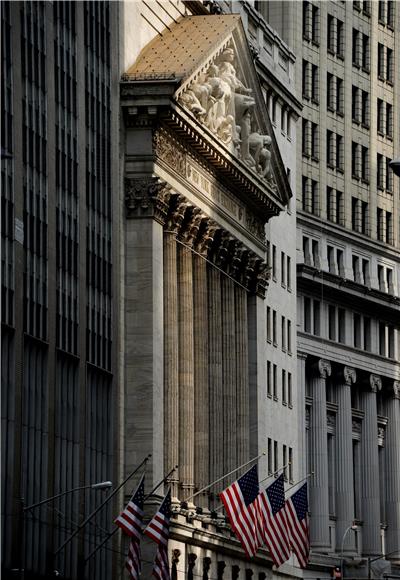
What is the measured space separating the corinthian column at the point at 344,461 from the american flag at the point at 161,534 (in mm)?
72108

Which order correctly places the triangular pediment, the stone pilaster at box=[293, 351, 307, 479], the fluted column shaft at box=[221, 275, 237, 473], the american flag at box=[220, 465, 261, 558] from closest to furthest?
the american flag at box=[220, 465, 261, 558] < the triangular pediment < the fluted column shaft at box=[221, 275, 237, 473] < the stone pilaster at box=[293, 351, 307, 479]

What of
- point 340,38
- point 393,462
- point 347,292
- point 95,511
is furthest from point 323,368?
point 95,511

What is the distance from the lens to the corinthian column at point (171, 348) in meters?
116

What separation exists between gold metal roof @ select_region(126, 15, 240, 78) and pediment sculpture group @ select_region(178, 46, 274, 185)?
127 centimetres

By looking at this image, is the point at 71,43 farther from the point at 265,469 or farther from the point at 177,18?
the point at 265,469

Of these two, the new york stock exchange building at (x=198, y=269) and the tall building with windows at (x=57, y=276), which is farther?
the new york stock exchange building at (x=198, y=269)

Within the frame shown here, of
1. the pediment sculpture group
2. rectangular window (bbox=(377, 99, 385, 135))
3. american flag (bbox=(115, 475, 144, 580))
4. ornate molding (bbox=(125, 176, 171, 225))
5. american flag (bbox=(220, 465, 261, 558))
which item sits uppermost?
rectangular window (bbox=(377, 99, 385, 135))

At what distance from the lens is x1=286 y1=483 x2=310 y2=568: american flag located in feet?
387

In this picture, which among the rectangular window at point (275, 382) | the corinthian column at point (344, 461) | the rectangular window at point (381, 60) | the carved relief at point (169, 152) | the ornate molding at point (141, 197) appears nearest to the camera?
the ornate molding at point (141, 197)

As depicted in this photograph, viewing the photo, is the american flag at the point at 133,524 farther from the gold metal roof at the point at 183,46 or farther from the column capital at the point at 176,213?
the gold metal roof at the point at 183,46

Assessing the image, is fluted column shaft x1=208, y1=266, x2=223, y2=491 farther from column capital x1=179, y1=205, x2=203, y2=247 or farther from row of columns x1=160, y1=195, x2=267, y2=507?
column capital x1=179, y1=205, x2=203, y2=247

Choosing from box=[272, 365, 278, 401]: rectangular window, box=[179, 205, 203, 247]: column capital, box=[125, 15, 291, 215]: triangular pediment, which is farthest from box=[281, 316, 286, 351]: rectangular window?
box=[179, 205, 203, 247]: column capital

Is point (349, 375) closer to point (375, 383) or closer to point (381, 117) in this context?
point (375, 383)

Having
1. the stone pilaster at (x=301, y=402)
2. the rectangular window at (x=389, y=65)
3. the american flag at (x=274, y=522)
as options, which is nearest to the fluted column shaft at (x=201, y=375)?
the american flag at (x=274, y=522)
